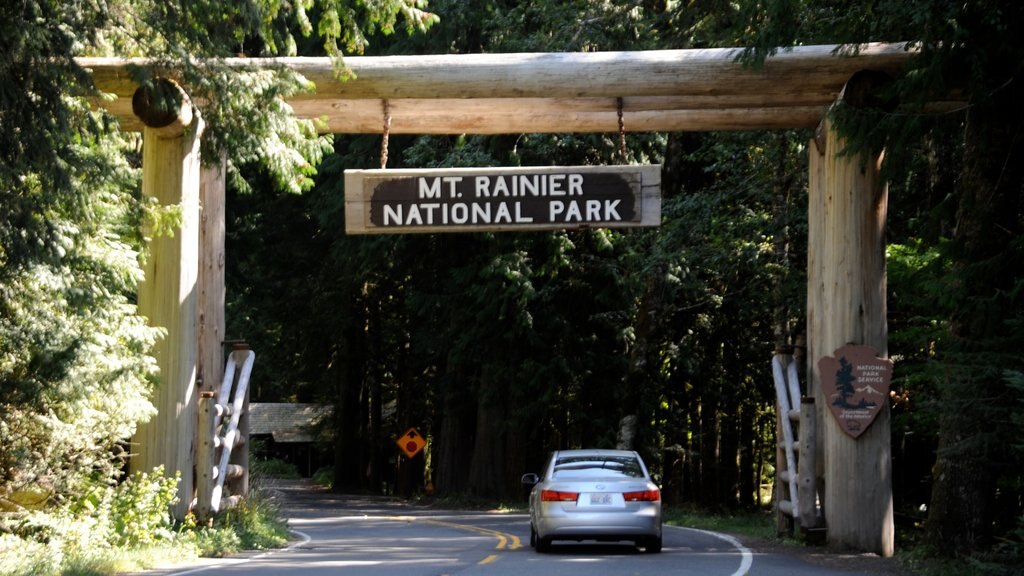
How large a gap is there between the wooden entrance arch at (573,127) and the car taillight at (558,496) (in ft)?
10.6

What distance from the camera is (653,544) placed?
17156 mm

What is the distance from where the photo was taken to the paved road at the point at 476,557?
13.7 meters

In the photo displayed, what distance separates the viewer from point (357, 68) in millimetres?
15969

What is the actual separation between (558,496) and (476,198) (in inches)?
174

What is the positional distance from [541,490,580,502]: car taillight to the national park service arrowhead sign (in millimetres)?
3488

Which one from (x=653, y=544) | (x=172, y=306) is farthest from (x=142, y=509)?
(x=653, y=544)

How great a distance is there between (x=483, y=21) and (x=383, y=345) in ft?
79.3

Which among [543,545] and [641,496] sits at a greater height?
[641,496]

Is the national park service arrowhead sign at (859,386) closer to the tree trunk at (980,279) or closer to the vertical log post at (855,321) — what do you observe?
the vertical log post at (855,321)

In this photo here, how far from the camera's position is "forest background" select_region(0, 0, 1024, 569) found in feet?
42.6

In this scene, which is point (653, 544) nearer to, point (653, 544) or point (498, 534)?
point (653, 544)

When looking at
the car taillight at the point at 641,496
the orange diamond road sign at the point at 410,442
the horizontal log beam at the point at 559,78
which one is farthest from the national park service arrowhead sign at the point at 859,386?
the orange diamond road sign at the point at 410,442

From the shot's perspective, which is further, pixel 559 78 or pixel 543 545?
pixel 543 545

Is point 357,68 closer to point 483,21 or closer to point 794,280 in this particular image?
point 794,280
